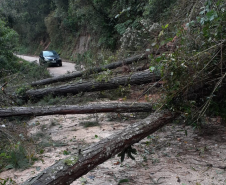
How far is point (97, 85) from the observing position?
737cm

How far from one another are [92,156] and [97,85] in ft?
14.9

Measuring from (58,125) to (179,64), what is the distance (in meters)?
3.60

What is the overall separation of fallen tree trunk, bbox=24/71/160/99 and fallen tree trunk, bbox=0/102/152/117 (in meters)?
1.44

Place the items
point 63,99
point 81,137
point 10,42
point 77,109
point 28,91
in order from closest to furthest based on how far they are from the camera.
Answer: point 81,137 < point 77,109 < point 63,99 < point 28,91 < point 10,42

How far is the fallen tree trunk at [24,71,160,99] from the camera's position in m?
6.73

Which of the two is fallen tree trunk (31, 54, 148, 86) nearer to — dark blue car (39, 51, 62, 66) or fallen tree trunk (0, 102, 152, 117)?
fallen tree trunk (0, 102, 152, 117)

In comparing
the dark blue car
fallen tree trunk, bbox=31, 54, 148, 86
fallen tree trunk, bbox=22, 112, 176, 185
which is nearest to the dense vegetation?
fallen tree trunk, bbox=31, 54, 148, 86

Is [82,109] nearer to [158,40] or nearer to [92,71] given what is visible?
[158,40]

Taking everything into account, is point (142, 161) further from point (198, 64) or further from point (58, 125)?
point (58, 125)

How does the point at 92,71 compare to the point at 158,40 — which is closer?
the point at 158,40

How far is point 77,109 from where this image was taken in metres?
5.55

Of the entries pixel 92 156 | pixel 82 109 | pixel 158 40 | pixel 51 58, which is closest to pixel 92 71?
pixel 82 109

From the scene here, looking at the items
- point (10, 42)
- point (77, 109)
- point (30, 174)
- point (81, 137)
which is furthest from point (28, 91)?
point (10, 42)

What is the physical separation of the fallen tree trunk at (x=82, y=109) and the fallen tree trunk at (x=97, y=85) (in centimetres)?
144
